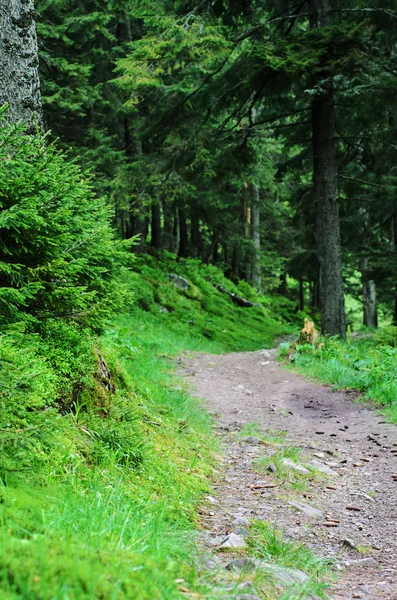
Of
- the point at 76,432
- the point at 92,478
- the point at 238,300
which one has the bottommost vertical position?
the point at 92,478

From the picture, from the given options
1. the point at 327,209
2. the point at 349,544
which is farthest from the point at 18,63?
the point at 327,209

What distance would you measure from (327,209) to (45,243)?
31.8ft

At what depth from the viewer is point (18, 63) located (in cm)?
505

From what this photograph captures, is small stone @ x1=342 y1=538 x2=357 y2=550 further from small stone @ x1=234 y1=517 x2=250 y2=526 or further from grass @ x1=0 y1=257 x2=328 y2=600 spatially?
grass @ x1=0 y1=257 x2=328 y2=600

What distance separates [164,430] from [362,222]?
15650 millimetres

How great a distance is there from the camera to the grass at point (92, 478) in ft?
5.26

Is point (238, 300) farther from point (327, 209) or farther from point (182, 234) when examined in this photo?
point (327, 209)

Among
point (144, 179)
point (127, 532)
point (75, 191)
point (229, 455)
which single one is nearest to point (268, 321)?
point (144, 179)

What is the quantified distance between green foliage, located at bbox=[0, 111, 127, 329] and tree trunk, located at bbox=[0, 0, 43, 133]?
1.27 metres

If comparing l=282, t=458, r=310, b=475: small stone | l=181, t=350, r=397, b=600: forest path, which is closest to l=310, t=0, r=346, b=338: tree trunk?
l=181, t=350, r=397, b=600: forest path

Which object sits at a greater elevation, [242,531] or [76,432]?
[76,432]

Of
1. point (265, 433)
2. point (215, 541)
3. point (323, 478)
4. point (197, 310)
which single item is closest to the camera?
point (215, 541)

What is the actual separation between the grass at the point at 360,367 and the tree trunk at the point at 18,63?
18.3 feet

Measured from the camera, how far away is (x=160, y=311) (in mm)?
16375
